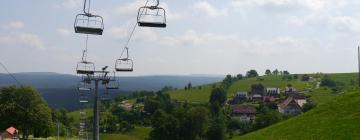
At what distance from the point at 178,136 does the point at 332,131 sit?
8284 cm

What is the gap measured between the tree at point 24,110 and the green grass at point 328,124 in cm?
3339

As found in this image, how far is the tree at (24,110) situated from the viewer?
75500 mm

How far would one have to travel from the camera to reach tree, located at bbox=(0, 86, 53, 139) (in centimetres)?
7550

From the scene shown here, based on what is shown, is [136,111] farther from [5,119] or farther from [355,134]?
[355,134]

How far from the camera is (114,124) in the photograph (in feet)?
538

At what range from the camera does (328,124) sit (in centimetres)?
5103

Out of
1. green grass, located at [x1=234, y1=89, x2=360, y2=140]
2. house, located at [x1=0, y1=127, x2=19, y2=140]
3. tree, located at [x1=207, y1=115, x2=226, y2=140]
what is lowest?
tree, located at [x1=207, y1=115, x2=226, y2=140]

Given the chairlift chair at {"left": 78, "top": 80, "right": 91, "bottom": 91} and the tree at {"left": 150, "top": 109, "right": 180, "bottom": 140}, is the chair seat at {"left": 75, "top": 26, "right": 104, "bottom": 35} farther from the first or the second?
the tree at {"left": 150, "top": 109, "right": 180, "bottom": 140}

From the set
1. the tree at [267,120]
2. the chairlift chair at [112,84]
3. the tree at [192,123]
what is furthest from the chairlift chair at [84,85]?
the tree at [192,123]

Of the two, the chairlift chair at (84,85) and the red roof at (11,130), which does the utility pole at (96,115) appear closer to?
the chairlift chair at (84,85)

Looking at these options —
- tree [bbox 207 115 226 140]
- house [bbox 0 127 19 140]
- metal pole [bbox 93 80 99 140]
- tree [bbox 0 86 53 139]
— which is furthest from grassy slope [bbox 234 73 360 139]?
tree [bbox 207 115 226 140]

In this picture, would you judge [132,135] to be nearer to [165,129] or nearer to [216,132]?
[216,132]

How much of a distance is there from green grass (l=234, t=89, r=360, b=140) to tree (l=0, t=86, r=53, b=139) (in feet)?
110

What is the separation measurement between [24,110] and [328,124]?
43.8m
